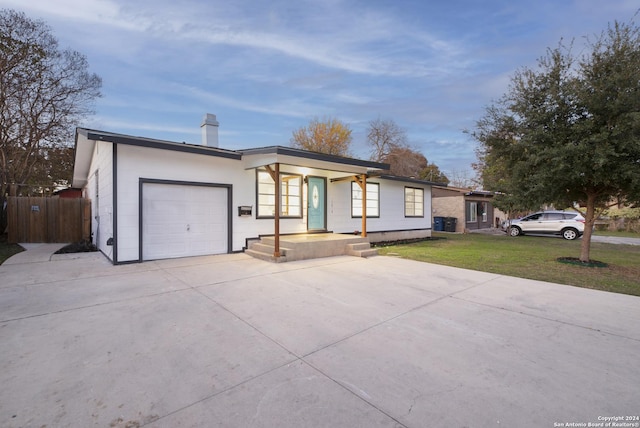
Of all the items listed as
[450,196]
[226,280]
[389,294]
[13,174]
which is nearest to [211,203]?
[226,280]

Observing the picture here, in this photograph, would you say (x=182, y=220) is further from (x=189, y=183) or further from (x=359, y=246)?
(x=359, y=246)

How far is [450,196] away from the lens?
19.1 m

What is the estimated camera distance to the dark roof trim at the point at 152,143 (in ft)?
20.9

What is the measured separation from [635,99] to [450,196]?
13.5 metres

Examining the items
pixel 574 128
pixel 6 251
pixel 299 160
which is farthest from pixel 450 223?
pixel 6 251

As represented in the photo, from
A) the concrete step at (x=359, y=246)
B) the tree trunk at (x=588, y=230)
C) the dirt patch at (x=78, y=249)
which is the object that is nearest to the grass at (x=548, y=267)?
the tree trunk at (x=588, y=230)

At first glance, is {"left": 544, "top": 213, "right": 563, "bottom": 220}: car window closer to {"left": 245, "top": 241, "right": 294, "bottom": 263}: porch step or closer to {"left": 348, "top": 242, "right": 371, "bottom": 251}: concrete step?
{"left": 348, "top": 242, "right": 371, "bottom": 251}: concrete step

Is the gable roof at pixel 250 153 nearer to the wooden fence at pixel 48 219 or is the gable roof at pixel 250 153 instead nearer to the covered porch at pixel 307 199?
the covered porch at pixel 307 199

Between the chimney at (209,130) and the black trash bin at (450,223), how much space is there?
1509 cm

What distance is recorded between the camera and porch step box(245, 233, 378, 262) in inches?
305

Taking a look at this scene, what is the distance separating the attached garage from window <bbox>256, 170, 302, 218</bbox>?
110 cm

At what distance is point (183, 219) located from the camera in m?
7.80

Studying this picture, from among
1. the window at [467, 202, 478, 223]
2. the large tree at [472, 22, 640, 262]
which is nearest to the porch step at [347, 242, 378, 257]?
the large tree at [472, 22, 640, 262]

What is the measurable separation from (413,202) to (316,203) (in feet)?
20.2
